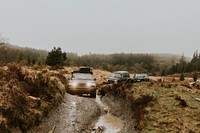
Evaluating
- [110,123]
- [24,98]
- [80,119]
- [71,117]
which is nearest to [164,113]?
[110,123]

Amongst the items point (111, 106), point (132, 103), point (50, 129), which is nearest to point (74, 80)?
point (111, 106)

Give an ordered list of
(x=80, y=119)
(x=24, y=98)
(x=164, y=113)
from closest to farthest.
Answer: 1. (x=24, y=98)
2. (x=164, y=113)
3. (x=80, y=119)

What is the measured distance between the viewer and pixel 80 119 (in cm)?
2061

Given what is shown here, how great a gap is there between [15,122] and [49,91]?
748 centimetres

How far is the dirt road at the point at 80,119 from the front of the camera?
17969 mm

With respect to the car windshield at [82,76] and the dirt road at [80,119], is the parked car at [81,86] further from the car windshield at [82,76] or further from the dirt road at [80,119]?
the dirt road at [80,119]

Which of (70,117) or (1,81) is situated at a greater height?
(1,81)

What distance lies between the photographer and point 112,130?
1983 cm

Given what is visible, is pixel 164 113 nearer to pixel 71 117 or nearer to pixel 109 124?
pixel 109 124

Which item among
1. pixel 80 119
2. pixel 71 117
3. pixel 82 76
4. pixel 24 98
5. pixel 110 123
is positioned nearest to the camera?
pixel 24 98

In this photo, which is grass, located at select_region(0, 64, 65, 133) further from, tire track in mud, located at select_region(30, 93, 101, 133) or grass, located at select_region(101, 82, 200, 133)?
grass, located at select_region(101, 82, 200, 133)

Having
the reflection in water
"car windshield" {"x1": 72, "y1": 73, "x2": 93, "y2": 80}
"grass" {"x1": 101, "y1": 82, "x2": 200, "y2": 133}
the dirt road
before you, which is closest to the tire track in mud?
the dirt road

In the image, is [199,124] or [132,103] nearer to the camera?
[199,124]

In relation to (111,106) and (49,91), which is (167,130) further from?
(111,106)
